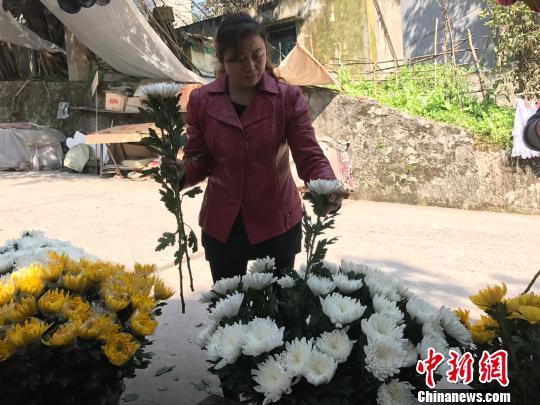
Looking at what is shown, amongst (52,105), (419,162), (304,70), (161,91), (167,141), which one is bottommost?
(419,162)

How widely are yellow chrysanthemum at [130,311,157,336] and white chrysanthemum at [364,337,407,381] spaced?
2.08 feet

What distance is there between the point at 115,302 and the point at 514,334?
1137 millimetres

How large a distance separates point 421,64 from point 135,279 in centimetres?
791

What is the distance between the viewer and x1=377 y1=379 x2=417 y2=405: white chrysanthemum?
1057 mm

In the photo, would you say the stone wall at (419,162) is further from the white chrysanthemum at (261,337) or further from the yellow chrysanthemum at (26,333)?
the yellow chrysanthemum at (26,333)

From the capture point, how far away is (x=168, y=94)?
1496mm

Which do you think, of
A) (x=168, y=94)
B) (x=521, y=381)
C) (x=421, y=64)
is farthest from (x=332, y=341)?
(x=421, y=64)

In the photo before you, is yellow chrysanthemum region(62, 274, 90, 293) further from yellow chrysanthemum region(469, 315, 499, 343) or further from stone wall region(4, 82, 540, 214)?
stone wall region(4, 82, 540, 214)

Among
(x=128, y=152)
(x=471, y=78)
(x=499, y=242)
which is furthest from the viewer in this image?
(x=128, y=152)

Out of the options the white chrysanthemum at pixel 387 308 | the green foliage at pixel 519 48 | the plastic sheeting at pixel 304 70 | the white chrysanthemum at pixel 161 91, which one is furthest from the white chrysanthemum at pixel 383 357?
the green foliage at pixel 519 48

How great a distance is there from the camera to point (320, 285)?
1.32 meters

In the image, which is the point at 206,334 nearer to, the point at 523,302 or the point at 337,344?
the point at 337,344

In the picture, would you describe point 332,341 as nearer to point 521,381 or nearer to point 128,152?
point 521,381

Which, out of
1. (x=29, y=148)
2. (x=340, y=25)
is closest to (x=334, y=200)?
(x=340, y=25)
